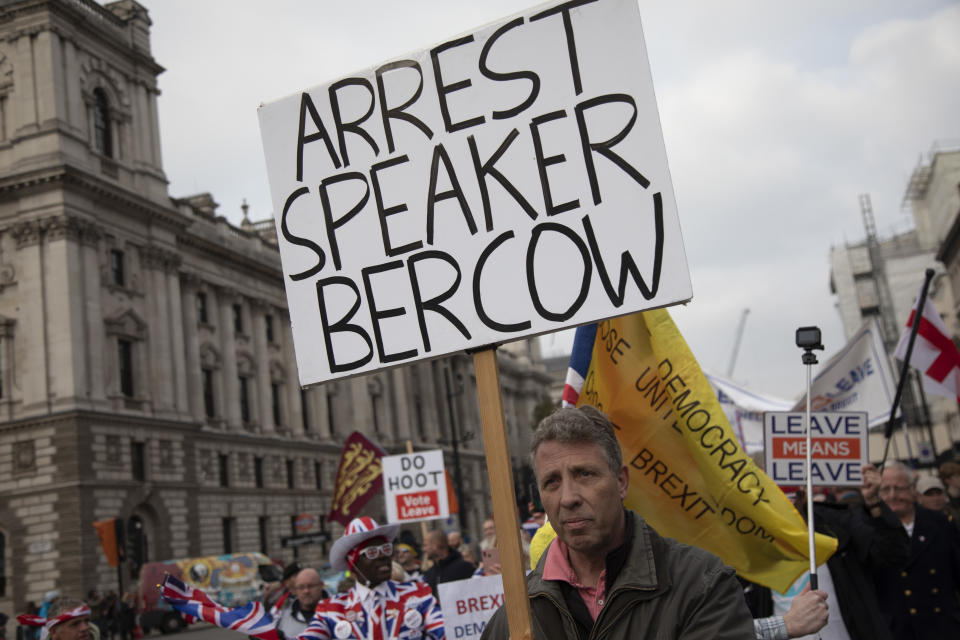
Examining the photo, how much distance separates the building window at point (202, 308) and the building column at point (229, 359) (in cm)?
99

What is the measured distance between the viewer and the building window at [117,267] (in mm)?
40781

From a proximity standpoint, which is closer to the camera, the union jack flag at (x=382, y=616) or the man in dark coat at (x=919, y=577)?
the union jack flag at (x=382, y=616)

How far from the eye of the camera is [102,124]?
4259cm

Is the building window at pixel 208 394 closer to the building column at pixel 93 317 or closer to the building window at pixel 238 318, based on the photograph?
the building window at pixel 238 318

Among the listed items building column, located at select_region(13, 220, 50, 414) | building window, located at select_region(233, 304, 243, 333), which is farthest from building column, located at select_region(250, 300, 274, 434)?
building column, located at select_region(13, 220, 50, 414)

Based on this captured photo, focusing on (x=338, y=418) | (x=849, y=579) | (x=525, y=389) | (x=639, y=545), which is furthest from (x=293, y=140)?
(x=525, y=389)

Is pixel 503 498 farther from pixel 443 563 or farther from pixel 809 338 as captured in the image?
pixel 443 563

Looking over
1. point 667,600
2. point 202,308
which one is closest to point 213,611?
point 667,600

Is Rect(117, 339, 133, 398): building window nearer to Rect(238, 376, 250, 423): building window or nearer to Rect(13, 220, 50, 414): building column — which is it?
Rect(13, 220, 50, 414): building column

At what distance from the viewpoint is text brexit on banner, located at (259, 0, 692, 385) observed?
3.40 metres

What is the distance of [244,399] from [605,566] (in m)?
50.5

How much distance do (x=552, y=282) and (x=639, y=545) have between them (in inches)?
41.5

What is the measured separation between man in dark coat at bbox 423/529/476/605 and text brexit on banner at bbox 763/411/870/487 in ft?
11.2

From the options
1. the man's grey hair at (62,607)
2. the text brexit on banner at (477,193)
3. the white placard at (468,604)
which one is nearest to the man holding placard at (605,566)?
the text brexit on banner at (477,193)
